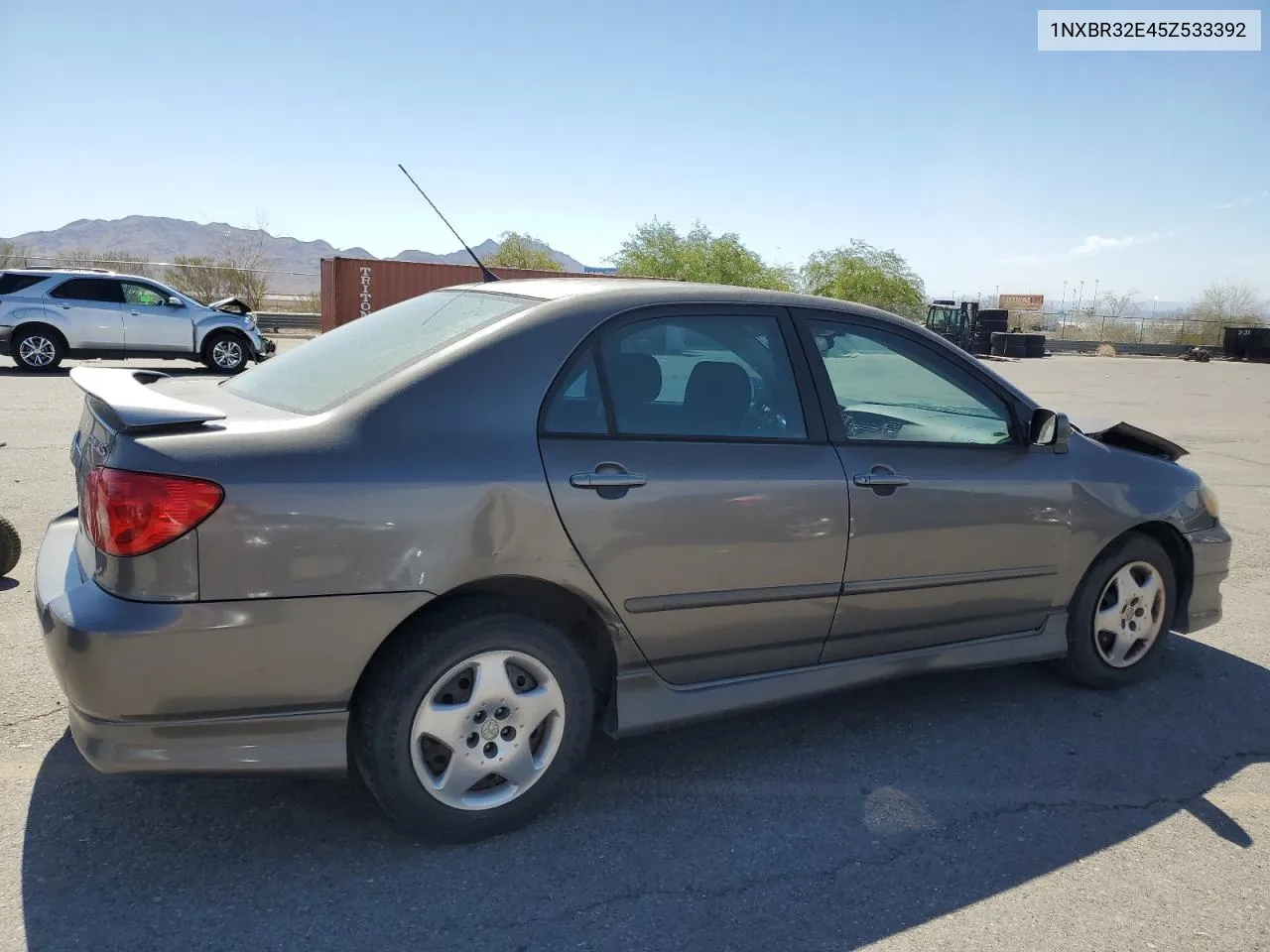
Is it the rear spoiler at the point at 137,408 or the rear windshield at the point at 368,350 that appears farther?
the rear windshield at the point at 368,350

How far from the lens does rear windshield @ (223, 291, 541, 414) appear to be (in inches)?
118

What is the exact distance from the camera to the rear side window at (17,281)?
15.8m

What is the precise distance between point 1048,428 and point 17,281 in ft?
55.7

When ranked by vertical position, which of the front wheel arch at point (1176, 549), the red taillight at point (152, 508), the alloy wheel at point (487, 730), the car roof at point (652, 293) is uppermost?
the car roof at point (652, 293)

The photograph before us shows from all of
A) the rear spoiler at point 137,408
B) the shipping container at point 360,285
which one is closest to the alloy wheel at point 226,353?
the shipping container at point 360,285

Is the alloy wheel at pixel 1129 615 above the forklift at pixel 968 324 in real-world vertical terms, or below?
below

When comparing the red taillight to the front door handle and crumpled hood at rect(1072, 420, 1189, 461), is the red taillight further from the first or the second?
crumpled hood at rect(1072, 420, 1189, 461)

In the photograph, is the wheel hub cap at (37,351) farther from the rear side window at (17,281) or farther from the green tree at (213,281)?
the green tree at (213,281)

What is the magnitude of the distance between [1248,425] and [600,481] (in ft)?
53.8

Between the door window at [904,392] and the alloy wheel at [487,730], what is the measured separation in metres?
1.49

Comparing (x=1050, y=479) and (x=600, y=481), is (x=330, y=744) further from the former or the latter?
(x=1050, y=479)

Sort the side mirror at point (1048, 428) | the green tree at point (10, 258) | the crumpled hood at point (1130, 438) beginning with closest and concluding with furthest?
the side mirror at point (1048, 428)
the crumpled hood at point (1130, 438)
the green tree at point (10, 258)

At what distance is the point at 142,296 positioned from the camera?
16656 mm

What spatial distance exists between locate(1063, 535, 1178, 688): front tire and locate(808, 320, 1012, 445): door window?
81 centimetres
